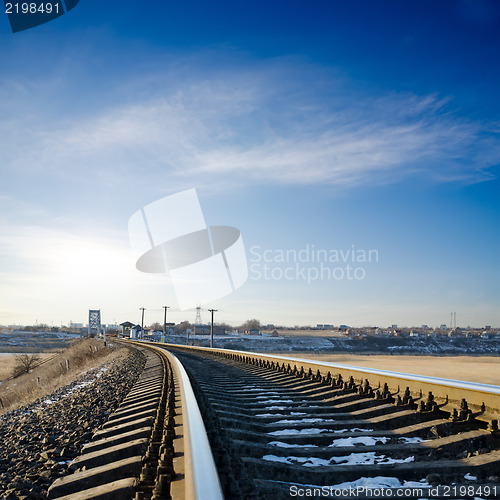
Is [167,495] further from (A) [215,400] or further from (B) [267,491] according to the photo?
(A) [215,400]

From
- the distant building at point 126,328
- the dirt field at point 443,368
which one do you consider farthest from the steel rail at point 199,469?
the distant building at point 126,328

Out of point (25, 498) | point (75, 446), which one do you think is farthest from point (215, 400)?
point (25, 498)

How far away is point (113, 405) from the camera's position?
7535 mm

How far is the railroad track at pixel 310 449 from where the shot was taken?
2742mm

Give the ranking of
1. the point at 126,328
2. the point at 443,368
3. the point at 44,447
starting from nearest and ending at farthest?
the point at 44,447
the point at 443,368
the point at 126,328

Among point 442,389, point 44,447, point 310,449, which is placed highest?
point 442,389

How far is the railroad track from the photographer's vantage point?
9.00 feet

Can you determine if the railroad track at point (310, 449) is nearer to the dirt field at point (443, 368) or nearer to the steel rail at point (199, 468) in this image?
the steel rail at point (199, 468)

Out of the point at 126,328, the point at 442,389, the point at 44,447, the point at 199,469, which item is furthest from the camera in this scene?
the point at 126,328

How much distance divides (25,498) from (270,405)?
360 cm

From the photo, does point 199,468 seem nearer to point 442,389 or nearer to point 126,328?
point 442,389

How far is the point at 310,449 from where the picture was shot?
146 inches

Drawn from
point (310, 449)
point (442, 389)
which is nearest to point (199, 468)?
point (310, 449)

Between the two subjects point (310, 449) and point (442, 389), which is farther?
point (442, 389)
